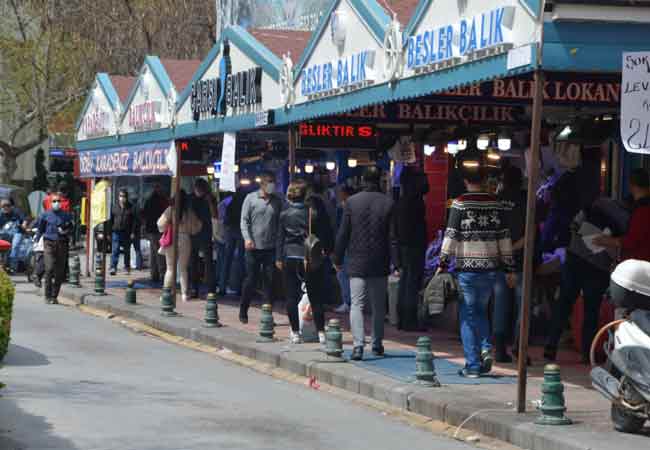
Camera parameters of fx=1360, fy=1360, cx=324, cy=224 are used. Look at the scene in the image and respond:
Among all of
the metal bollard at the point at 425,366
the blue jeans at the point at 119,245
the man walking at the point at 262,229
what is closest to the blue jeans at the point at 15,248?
the blue jeans at the point at 119,245

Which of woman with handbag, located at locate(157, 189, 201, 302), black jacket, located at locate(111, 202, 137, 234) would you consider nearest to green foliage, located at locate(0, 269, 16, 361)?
woman with handbag, located at locate(157, 189, 201, 302)

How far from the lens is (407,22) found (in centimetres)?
1356

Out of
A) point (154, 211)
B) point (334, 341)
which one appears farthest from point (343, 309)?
point (154, 211)

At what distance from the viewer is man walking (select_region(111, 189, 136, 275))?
30.0m

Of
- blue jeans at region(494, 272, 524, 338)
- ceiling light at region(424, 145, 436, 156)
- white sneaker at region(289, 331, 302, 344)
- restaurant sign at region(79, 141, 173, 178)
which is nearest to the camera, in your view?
blue jeans at region(494, 272, 524, 338)

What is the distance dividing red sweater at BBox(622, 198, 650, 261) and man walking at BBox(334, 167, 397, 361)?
8.88 feet

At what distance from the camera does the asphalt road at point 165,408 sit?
31.6ft

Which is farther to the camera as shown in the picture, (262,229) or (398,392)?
(262,229)

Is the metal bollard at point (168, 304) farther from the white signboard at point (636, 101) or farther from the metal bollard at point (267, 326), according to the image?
the white signboard at point (636, 101)

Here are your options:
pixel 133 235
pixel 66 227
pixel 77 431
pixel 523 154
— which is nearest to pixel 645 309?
pixel 77 431

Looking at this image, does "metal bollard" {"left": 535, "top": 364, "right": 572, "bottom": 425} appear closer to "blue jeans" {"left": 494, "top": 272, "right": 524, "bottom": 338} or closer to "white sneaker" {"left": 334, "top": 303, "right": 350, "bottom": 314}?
"blue jeans" {"left": 494, "top": 272, "right": 524, "bottom": 338}

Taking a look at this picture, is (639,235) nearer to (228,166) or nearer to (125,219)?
(228,166)

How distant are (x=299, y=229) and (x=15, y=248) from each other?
16.6m

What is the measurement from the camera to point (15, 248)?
30578mm
